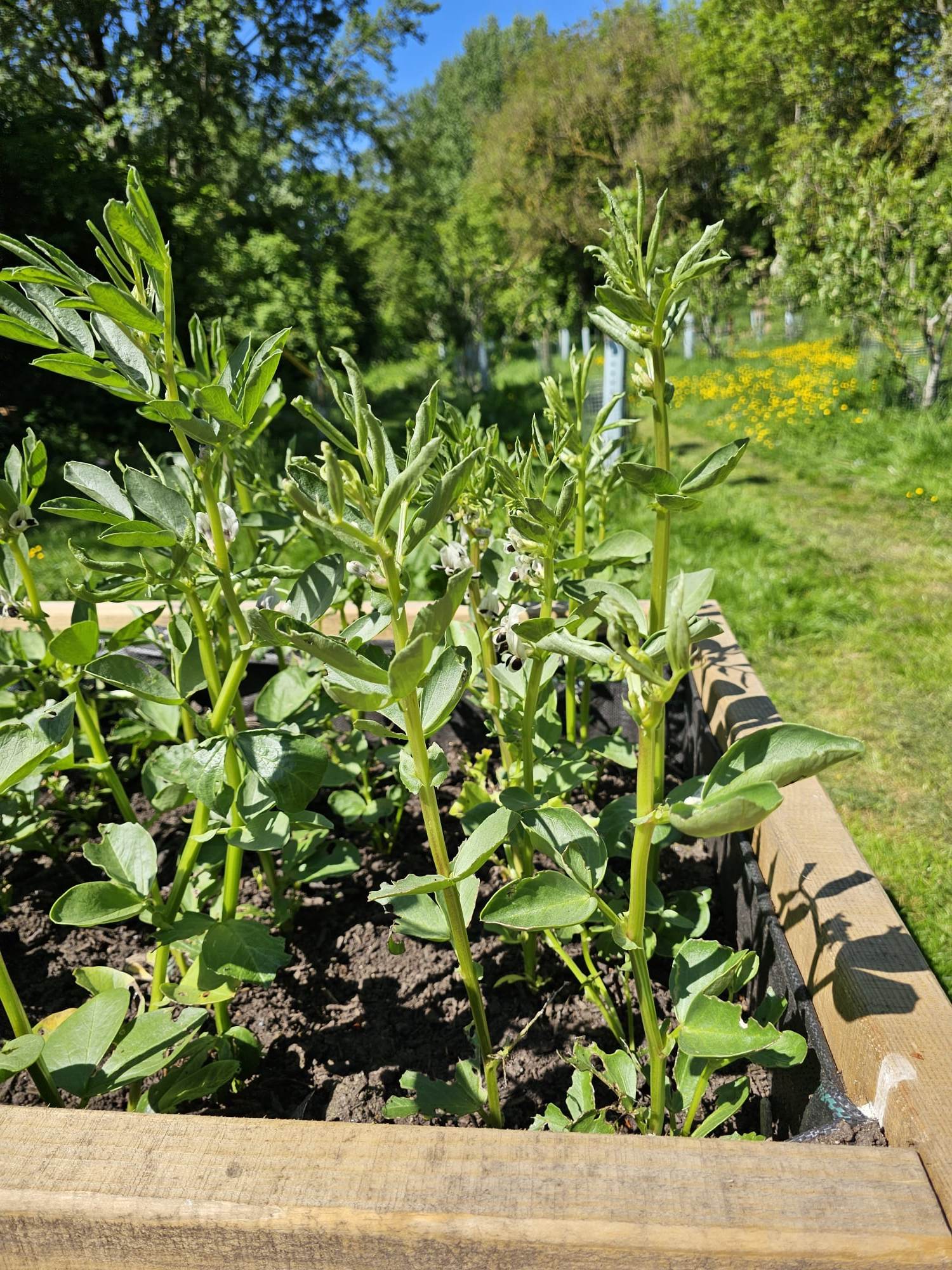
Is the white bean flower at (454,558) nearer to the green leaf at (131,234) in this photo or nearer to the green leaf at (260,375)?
the green leaf at (260,375)

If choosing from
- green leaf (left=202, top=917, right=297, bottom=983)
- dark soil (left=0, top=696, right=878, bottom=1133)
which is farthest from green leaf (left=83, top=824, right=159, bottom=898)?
dark soil (left=0, top=696, right=878, bottom=1133)

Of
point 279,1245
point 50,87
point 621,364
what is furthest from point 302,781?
point 50,87

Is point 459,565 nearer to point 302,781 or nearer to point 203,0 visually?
point 302,781

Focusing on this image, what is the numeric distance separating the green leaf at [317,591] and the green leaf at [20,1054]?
0.46 m

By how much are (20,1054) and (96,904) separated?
0.19 meters

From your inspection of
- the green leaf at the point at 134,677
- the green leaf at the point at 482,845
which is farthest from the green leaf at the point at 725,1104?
the green leaf at the point at 134,677

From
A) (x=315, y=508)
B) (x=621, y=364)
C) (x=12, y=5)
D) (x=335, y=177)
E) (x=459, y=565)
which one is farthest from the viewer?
(x=335, y=177)

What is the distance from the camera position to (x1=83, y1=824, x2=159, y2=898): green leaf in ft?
3.00

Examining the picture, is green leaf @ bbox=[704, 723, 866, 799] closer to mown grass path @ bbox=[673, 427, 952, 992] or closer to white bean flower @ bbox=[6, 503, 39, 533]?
white bean flower @ bbox=[6, 503, 39, 533]

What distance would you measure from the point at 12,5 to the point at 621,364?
25.2 feet

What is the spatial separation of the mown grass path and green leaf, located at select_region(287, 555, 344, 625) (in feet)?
4.63

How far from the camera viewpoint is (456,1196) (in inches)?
23.0

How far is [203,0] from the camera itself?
8.27 meters

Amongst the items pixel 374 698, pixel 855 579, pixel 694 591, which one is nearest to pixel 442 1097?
pixel 374 698
